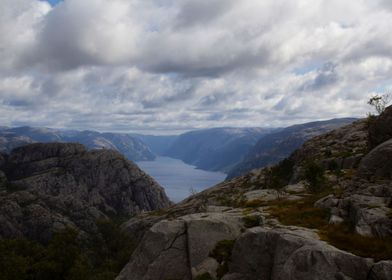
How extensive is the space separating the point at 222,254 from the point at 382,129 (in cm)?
3660

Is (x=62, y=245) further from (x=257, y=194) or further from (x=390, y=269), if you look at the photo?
(x=390, y=269)

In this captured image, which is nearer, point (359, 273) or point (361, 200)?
point (359, 273)

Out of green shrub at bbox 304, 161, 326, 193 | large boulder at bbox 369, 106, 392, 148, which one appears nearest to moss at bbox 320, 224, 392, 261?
large boulder at bbox 369, 106, 392, 148

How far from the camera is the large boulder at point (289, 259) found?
27.1 meters

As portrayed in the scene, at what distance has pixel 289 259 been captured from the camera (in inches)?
1163

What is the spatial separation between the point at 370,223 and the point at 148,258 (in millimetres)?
23714

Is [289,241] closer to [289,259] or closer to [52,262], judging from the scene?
[289,259]

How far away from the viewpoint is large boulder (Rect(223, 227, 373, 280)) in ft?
89.0

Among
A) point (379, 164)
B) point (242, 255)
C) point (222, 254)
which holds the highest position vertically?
point (379, 164)

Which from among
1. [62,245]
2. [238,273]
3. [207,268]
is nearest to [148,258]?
[207,268]

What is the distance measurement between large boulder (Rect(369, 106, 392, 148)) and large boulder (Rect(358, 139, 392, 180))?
13.5m

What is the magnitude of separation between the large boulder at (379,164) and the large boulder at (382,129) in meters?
13.5

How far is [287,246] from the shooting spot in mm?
32312

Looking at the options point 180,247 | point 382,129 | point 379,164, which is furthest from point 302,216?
point 382,129
